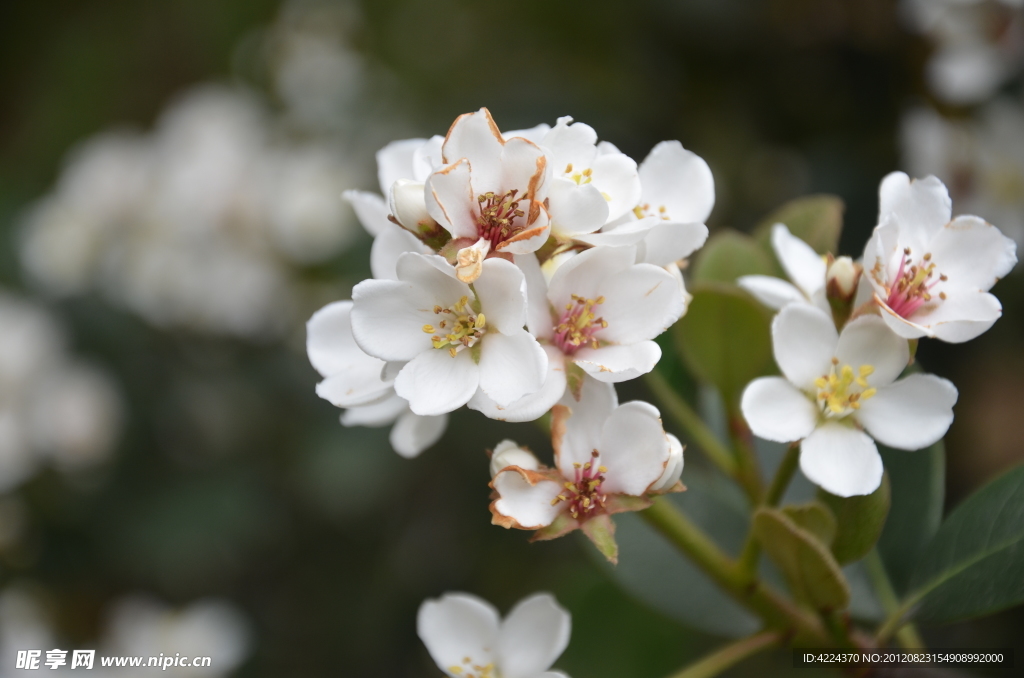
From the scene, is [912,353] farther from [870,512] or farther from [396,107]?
[396,107]

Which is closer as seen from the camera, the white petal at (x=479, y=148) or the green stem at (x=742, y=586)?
the white petal at (x=479, y=148)

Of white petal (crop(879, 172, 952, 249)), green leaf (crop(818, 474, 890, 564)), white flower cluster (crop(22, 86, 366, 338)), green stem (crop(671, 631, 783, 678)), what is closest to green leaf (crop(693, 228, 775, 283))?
white petal (crop(879, 172, 952, 249))

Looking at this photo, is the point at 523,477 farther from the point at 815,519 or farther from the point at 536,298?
the point at 815,519

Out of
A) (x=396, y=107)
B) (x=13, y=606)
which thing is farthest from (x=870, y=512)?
(x=396, y=107)

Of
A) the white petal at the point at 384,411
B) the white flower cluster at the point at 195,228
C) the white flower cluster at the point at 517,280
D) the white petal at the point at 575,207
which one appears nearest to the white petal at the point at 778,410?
the white flower cluster at the point at 517,280

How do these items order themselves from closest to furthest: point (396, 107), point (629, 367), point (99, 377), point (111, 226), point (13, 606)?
point (629, 367), point (13, 606), point (99, 377), point (111, 226), point (396, 107)

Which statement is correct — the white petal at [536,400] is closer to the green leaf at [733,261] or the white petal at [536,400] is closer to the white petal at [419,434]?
the white petal at [419,434]
